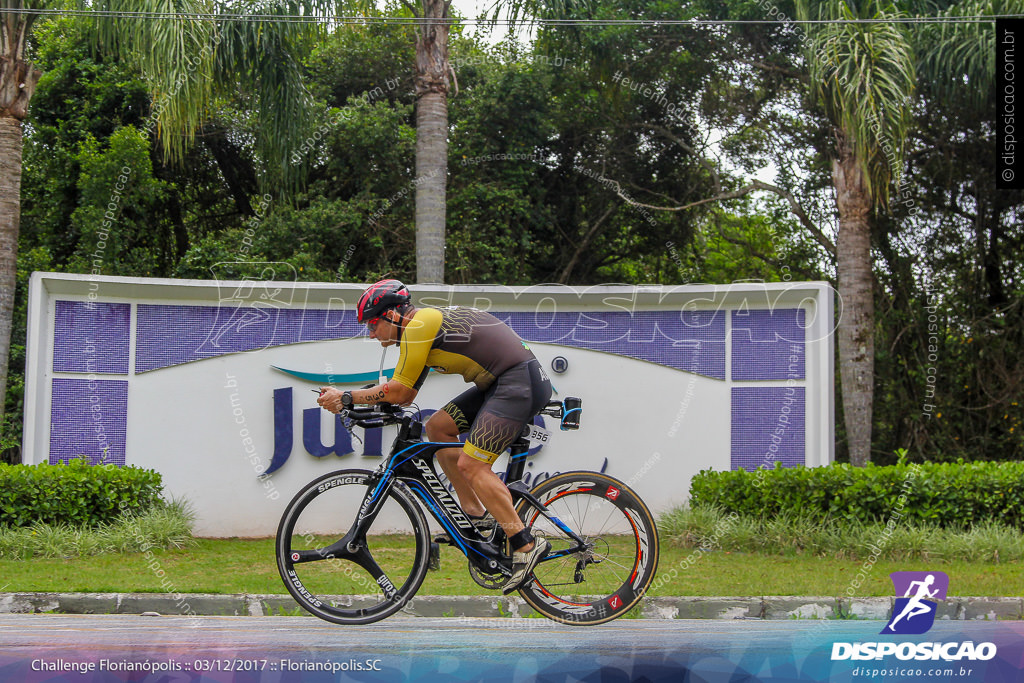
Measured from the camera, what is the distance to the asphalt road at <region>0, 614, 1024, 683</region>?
490 centimetres

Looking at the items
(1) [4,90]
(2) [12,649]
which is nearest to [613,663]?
(2) [12,649]

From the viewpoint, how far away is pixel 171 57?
11281mm

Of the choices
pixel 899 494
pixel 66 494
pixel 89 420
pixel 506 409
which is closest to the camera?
pixel 506 409

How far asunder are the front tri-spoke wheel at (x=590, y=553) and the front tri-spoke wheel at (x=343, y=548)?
67cm

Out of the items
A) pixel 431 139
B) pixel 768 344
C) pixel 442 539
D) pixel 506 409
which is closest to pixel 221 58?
pixel 431 139

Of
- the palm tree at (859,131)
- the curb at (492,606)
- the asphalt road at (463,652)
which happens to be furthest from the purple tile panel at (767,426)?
the asphalt road at (463,652)

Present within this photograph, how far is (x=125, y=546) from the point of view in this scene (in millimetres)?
9586

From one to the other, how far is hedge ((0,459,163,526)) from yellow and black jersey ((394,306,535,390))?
6319 mm

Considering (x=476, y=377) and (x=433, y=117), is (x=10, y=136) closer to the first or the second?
(x=433, y=117)

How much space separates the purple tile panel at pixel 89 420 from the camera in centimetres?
1104

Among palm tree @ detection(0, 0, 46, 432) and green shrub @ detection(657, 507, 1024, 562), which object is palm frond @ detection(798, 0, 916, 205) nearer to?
green shrub @ detection(657, 507, 1024, 562)

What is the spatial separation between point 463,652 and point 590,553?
3.14 feet

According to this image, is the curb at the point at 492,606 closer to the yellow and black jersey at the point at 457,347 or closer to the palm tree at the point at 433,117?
the yellow and black jersey at the point at 457,347

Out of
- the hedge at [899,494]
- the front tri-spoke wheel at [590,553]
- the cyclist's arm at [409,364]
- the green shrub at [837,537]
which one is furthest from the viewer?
the hedge at [899,494]
